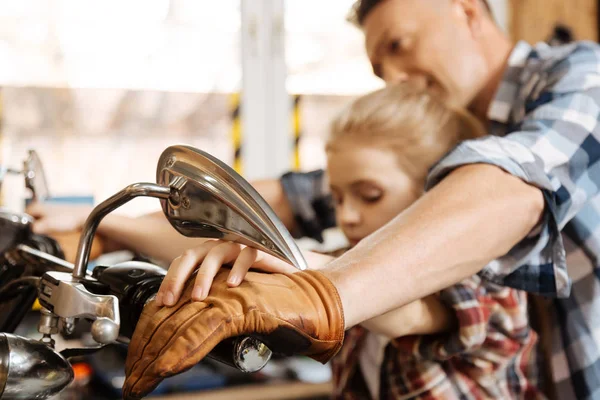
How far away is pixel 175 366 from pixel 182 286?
0.29 feet

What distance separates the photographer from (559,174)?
0.78 metres

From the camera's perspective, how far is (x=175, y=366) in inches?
17.6

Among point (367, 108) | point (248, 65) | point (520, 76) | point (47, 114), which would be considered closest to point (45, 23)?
point (47, 114)

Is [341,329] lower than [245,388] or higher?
higher

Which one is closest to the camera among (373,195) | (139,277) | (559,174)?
(139,277)

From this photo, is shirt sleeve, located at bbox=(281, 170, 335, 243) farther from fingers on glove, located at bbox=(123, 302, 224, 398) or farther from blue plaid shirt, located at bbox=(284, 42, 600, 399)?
fingers on glove, located at bbox=(123, 302, 224, 398)

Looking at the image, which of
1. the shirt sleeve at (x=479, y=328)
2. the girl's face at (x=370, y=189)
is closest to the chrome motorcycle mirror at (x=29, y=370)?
the shirt sleeve at (x=479, y=328)

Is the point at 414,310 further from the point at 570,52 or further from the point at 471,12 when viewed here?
the point at 471,12

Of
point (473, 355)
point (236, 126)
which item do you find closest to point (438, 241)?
point (473, 355)

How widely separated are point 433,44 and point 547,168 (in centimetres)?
57

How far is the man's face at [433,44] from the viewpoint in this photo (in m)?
1.28

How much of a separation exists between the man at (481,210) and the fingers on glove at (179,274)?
0.07 feet

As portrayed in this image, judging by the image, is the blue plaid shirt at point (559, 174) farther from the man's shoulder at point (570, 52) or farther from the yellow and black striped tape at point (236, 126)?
the yellow and black striped tape at point (236, 126)

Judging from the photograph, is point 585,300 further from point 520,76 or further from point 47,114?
point 47,114
